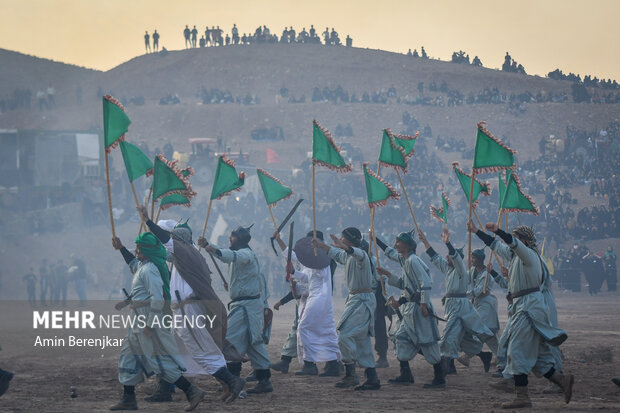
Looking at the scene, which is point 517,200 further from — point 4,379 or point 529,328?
point 4,379

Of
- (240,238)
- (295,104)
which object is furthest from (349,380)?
(295,104)

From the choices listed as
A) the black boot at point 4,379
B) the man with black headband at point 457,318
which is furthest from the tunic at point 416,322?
the black boot at point 4,379

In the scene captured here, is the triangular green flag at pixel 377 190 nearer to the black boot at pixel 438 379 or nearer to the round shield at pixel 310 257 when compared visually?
the round shield at pixel 310 257

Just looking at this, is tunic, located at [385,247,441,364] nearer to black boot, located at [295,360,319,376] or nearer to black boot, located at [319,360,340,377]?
black boot, located at [319,360,340,377]

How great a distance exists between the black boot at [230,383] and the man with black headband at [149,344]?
56 centimetres

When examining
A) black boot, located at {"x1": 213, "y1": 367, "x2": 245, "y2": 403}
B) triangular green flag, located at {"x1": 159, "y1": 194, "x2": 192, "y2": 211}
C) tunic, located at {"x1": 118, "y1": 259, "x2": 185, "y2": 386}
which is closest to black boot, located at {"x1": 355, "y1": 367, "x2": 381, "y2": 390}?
black boot, located at {"x1": 213, "y1": 367, "x2": 245, "y2": 403}

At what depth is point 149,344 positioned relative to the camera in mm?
9477

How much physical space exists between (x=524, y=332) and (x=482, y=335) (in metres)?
2.99

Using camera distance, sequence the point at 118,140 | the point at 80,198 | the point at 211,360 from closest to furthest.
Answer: the point at 211,360 < the point at 118,140 < the point at 80,198

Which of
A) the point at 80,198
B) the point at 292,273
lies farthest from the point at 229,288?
the point at 80,198

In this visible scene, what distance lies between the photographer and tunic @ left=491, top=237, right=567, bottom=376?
31.0ft

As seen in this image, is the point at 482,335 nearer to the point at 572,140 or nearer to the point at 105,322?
the point at 105,322

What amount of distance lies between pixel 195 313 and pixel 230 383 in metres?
0.87

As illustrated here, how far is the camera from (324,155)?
1216cm
